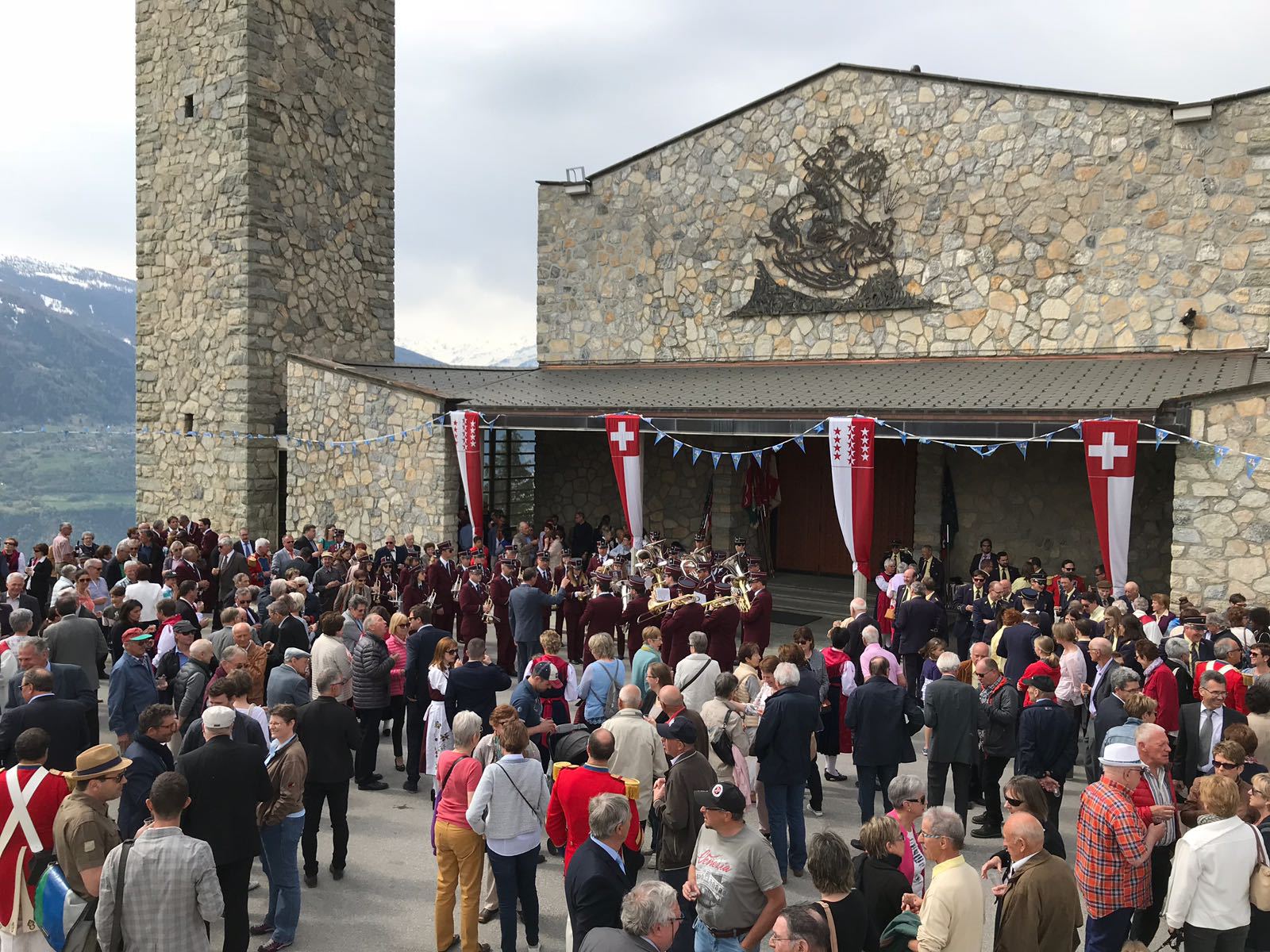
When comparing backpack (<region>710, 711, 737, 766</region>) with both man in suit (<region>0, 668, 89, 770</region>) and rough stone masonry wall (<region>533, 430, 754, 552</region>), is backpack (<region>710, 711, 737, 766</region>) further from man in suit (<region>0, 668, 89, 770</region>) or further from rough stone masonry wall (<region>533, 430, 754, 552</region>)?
rough stone masonry wall (<region>533, 430, 754, 552</region>)

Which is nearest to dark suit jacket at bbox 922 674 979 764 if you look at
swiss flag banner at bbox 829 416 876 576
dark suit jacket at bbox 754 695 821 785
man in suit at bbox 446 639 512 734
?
dark suit jacket at bbox 754 695 821 785

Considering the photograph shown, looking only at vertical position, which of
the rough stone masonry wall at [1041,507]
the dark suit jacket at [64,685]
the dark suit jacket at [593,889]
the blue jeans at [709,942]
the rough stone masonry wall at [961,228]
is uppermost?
the rough stone masonry wall at [961,228]

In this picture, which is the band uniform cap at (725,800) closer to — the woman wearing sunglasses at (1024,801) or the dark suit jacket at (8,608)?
the woman wearing sunglasses at (1024,801)

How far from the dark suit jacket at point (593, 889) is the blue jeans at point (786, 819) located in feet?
7.65

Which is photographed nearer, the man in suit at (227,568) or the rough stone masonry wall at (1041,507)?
the man in suit at (227,568)

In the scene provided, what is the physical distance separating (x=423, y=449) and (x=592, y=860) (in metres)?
12.4

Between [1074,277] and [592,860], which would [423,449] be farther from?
[592,860]

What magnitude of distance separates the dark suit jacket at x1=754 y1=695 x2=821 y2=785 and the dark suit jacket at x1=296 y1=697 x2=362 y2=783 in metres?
2.53

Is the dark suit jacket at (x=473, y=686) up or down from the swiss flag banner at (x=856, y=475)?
down

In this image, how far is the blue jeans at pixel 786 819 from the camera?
6695 millimetres

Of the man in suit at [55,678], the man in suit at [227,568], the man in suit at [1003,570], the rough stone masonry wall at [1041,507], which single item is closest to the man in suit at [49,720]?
the man in suit at [55,678]


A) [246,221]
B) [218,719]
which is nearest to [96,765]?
[218,719]

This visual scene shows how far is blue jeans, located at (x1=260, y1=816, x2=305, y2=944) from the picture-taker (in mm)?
5760

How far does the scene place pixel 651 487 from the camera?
1925 centimetres
